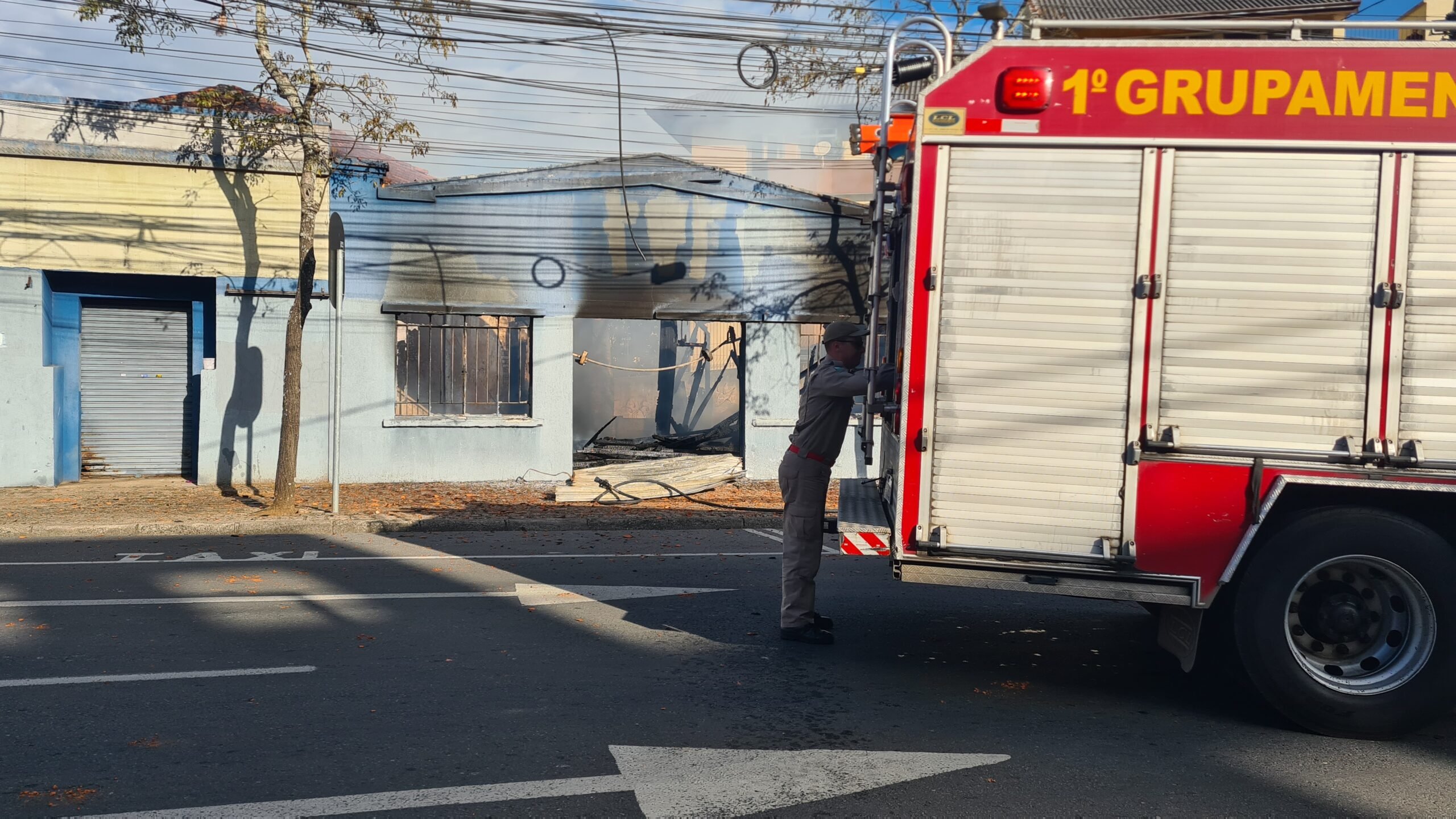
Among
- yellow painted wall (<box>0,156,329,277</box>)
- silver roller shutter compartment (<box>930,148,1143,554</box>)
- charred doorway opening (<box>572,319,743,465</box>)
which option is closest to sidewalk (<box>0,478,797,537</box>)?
charred doorway opening (<box>572,319,743,465</box>)

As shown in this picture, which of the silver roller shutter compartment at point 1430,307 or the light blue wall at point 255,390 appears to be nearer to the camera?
the silver roller shutter compartment at point 1430,307

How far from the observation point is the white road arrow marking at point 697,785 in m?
3.90

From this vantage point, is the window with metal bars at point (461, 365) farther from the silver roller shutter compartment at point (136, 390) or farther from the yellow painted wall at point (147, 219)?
the silver roller shutter compartment at point (136, 390)

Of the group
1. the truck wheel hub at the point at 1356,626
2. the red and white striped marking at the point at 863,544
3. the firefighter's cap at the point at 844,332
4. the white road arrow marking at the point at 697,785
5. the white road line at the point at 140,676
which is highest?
the firefighter's cap at the point at 844,332

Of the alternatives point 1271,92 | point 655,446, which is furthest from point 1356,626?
point 655,446

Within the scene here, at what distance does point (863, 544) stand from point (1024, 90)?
2373 mm

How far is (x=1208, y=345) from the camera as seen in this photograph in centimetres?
489

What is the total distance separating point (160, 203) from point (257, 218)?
3.91 feet

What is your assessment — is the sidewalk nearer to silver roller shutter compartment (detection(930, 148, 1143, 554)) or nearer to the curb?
the curb

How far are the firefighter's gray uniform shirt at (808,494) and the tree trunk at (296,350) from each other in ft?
26.3

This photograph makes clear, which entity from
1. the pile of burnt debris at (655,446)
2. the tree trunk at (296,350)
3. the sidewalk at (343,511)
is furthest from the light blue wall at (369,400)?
the tree trunk at (296,350)

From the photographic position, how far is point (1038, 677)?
5.80 metres

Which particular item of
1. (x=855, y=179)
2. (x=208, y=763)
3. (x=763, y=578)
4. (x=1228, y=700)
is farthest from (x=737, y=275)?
(x=855, y=179)

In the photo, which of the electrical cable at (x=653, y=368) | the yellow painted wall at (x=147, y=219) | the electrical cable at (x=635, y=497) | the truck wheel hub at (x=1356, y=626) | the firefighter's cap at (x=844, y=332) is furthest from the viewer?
the electrical cable at (x=653, y=368)
